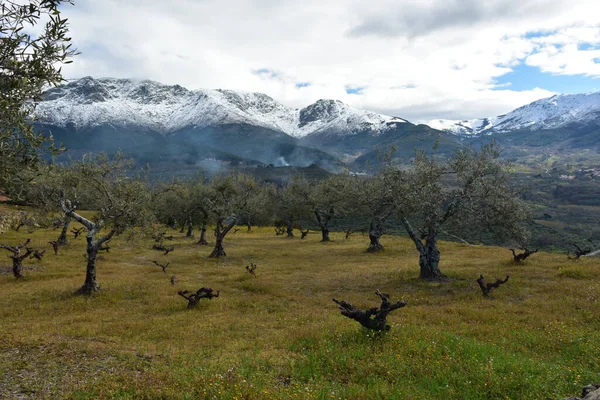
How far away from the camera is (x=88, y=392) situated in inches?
400

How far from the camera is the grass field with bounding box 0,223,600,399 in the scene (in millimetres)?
10500

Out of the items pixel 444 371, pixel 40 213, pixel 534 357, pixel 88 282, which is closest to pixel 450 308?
pixel 534 357

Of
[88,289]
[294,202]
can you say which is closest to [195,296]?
[88,289]

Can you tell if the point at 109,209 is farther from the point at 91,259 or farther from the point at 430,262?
the point at 430,262

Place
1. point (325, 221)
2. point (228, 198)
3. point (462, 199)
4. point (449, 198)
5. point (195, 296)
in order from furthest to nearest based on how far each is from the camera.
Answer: point (325, 221)
point (228, 198)
point (449, 198)
point (462, 199)
point (195, 296)

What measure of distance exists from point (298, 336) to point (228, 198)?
42.5 m

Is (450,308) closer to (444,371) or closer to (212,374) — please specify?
(444,371)

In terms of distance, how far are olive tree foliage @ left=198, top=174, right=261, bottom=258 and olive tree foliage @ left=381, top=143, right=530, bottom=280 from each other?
92.7 feet

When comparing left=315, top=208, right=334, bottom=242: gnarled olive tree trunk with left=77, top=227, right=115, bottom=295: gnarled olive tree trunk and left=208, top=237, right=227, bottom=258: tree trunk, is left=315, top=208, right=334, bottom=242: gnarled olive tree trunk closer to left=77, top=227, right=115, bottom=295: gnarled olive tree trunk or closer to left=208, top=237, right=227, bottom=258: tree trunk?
left=208, top=237, right=227, bottom=258: tree trunk

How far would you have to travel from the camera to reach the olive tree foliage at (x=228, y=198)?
5234cm

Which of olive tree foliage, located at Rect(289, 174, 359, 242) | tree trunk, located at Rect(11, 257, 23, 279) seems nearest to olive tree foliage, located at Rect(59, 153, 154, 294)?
tree trunk, located at Rect(11, 257, 23, 279)

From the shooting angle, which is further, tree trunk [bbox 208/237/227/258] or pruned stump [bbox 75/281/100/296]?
tree trunk [bbox 208/237/227/258]

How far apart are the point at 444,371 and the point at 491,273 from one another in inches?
966

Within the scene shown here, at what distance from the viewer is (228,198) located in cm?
5650
